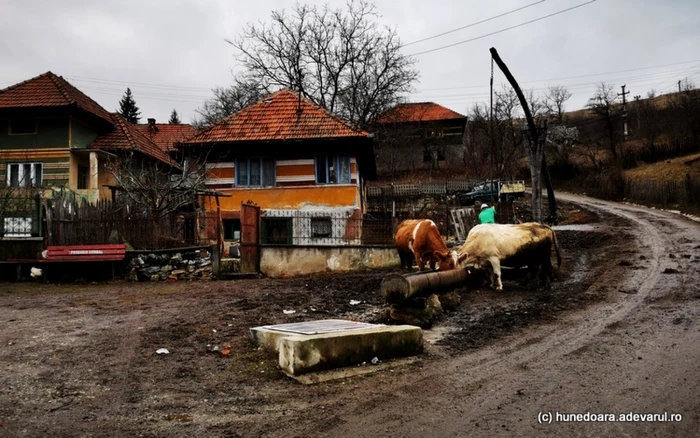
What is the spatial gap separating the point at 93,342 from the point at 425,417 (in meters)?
4.95

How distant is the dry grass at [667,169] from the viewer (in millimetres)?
35719

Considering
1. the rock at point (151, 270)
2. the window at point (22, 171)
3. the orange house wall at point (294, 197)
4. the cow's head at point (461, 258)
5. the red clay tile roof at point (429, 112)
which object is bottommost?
the rock at point (151, 270)

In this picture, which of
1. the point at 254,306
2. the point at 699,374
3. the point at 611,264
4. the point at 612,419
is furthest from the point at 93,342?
the point at 611,264

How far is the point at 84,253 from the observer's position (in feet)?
49.9

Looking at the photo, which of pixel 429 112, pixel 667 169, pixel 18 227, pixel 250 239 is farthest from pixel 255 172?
pixel 429 112

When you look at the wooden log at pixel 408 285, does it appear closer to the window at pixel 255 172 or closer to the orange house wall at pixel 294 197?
the orange house wall at pixel 294 197

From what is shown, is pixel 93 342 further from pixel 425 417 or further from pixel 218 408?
pixel 425 417

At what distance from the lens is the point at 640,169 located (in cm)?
4269

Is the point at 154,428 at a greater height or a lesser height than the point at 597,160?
lesser

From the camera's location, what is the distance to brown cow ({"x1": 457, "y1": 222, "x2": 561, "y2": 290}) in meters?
11.2

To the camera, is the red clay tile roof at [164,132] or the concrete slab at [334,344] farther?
the red clay tile roof at [164,132]

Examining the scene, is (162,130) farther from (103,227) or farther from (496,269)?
(496,269)

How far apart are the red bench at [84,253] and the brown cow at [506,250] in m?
10.1

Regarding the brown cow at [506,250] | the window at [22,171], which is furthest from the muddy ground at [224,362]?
the window at [22,171]
